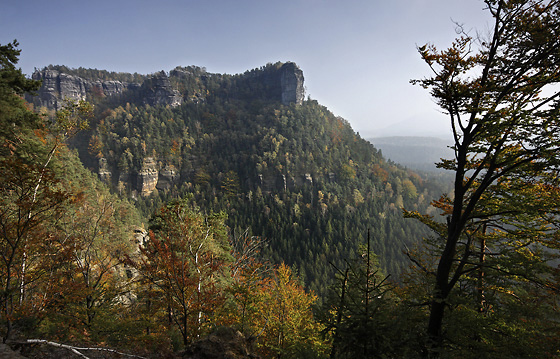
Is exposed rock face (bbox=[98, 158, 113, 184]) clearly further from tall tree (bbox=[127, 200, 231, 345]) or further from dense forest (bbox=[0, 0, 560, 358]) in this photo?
tall tree (bbox=[127, 200, 231, 345])

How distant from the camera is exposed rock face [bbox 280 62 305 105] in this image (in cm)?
14038

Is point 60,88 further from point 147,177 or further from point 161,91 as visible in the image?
point 147,177

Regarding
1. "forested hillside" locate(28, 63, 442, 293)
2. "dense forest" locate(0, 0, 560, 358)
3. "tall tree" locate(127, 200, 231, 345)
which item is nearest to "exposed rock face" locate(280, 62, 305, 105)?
"dense forest" locate(0, 0, 560, 358)

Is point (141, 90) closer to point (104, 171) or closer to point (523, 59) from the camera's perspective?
point (104, 171)

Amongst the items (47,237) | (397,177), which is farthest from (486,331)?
(397,177)

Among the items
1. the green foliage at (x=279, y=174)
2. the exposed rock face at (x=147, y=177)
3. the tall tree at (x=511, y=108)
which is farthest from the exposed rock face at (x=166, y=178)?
the tall tree at (x=511, y=108)

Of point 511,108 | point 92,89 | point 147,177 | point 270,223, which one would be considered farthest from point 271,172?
point 92,89

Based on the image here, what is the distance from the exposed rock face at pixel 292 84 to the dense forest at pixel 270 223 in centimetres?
95

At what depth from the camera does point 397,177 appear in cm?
10825

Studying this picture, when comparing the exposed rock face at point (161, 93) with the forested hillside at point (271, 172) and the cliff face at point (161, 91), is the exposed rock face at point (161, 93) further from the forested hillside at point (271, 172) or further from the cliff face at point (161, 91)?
the forested hillside at point (271, 172)

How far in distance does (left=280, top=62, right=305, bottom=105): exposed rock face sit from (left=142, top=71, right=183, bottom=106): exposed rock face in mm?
72970

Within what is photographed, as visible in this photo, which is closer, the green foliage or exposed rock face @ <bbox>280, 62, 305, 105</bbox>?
the green foliage

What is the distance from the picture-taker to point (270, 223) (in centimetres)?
7762

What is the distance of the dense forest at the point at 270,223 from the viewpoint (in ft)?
17.8
